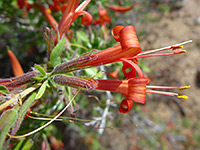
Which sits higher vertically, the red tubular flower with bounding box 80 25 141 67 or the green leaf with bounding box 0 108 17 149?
the red tubular flower with bounding box 80 25 141 67

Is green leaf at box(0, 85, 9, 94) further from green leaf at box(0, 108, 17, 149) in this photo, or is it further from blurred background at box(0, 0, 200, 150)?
blurred background at box(0, 0, 200, 150)

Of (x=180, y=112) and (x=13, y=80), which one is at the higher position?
(x=13, y=80)

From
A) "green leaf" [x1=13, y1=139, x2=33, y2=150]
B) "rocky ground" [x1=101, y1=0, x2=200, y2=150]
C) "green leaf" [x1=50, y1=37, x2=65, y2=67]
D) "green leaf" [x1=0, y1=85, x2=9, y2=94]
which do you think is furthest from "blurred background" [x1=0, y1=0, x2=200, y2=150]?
"green leaf" [x1=0, y1=85, x2=9, y2=94]

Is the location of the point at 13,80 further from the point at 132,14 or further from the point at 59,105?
the point at 132,14

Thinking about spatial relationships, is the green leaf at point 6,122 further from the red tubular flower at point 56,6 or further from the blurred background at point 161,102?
the blurred background at point 161,102

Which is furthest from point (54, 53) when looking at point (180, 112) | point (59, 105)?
point (180, 112)

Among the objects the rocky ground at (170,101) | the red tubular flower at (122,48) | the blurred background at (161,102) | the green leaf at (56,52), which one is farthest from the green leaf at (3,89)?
the rocky ground at (170,101)

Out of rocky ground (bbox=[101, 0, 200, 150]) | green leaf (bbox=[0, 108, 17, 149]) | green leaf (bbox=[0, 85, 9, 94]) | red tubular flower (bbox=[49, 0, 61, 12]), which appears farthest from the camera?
rocky ground (bbox=[101, 0, 200, 150])

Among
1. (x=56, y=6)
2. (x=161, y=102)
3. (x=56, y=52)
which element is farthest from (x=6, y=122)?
(x=161, y=102)
